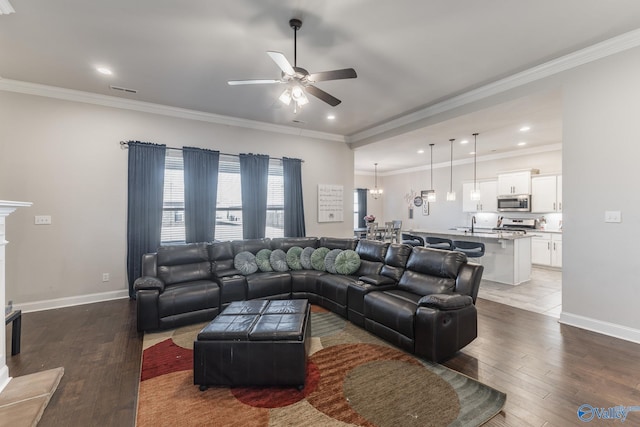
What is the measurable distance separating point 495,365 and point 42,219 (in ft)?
19.7

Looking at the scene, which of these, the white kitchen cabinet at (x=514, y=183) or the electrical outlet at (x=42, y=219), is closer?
the electrical outlet at (x=42, y=219)

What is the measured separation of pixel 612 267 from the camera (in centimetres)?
309

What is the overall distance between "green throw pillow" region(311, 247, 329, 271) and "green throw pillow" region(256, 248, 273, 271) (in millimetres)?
698

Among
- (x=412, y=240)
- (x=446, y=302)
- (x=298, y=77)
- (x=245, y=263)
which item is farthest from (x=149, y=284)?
(x=412, y=240)

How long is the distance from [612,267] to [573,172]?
116cm

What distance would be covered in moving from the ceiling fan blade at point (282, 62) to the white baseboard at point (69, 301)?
436 cm

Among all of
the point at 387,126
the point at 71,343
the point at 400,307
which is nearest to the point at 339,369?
the point at 400,307

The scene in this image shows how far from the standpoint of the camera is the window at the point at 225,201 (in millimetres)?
4910

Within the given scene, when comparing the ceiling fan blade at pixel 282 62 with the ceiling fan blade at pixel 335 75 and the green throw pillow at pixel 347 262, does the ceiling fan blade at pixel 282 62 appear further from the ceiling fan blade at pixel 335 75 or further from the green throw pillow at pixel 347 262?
the green throw pillow at pixel 347 262

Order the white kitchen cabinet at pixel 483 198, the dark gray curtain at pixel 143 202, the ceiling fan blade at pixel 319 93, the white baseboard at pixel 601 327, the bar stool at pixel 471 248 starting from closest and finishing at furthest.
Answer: the ceiling fan blade at pixel 319 93 → the white baseboard at pixel 601 327 → the dark gray curtain at pixel 143 202 → the bar stool at pixel 471 248 → the white kitchen cabinet at pixel 483 198

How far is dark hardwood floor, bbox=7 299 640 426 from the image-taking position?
198cm

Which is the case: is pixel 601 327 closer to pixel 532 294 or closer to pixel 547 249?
pixel 532 294

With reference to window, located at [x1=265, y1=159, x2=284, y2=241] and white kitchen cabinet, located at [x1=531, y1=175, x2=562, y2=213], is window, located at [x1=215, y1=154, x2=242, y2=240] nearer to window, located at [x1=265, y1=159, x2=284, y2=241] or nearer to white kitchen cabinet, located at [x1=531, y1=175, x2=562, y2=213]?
window, located at [x1=265, y1=159, x2=284, y2=241]

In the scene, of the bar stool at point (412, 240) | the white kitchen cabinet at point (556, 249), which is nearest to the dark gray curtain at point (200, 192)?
the bar stool at point (412, 240)
